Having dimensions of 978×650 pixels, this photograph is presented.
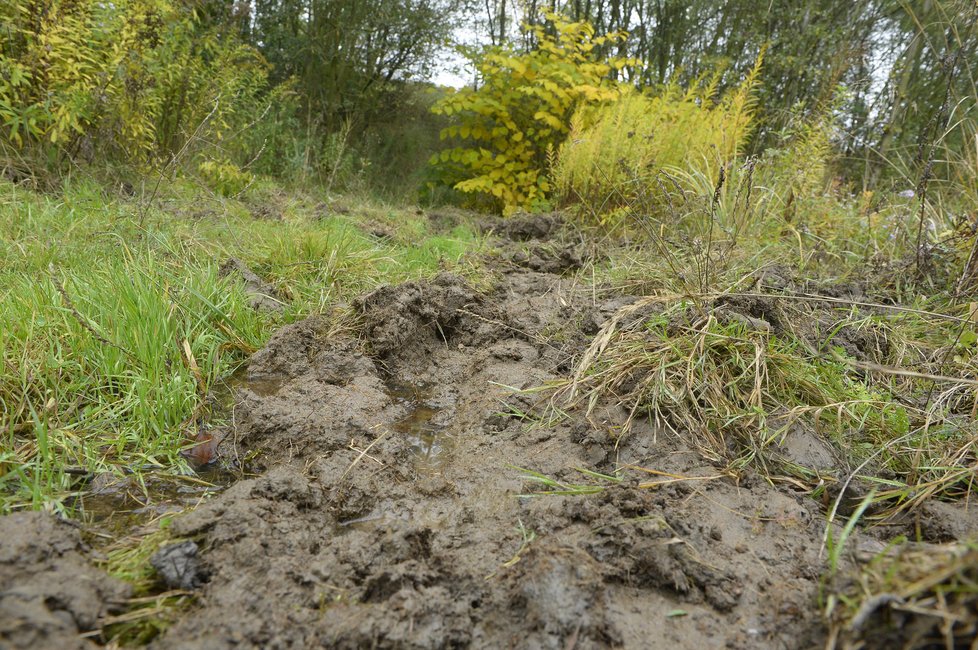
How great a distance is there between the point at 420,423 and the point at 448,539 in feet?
2.49

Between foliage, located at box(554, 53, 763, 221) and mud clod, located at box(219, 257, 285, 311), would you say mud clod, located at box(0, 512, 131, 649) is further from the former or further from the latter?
foliage, located at box(554, 53, 763, 221)

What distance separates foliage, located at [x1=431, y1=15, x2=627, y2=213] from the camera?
251 inches

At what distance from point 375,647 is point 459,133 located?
6850 mm

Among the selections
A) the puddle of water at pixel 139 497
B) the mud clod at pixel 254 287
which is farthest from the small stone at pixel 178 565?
the mud clod at pixel 254 287

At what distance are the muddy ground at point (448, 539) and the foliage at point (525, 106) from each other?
4520mm

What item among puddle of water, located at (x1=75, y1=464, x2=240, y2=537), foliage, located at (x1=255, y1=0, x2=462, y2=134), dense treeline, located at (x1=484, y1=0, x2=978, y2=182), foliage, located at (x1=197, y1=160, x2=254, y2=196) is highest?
dense treeline, located at (x1=484, y1=0, x2=978, y2=182)

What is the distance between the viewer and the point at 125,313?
2092 millimetres

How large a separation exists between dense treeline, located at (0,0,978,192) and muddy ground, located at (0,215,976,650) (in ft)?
8.41

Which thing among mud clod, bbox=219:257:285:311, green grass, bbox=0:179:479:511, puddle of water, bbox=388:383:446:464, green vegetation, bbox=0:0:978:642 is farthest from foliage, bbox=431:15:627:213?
puddle of water, bbox=388:383:446:464

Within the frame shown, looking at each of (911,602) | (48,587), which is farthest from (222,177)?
(911,602)

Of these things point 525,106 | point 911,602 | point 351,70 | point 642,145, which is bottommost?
point 911,602

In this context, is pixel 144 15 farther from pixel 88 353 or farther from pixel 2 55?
pixel 88 353

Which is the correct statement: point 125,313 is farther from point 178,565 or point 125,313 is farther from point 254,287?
point 178,565

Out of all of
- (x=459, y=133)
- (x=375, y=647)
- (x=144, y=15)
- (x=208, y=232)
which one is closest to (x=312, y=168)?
(x=459, y=133)
